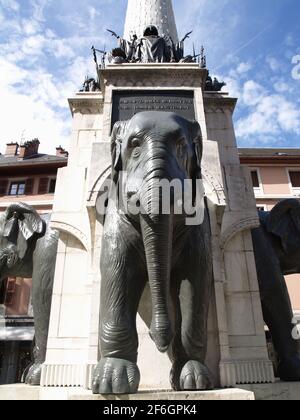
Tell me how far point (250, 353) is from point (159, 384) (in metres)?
1.16

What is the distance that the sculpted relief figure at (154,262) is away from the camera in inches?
105

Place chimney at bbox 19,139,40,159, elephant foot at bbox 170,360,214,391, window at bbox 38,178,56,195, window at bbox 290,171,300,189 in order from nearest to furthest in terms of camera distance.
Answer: elephant foot at bbox 170,360,214,391, window at bbox 290,171,300,189, window at bbox 38,178,56,195, chimney at bbox 19,139,40,159

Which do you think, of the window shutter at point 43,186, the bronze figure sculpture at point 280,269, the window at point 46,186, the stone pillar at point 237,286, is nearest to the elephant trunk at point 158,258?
the stone pillar at point 237,286

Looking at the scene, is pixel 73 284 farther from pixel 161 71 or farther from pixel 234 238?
pixel 161 71

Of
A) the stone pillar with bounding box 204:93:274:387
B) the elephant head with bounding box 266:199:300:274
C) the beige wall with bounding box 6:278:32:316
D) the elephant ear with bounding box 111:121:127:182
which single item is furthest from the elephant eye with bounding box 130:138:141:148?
the beige wall with bounding box 6:278:32:316

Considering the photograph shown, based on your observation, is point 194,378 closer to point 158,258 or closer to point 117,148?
point 158,258

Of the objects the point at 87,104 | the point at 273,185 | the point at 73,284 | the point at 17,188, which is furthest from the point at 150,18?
the point at 17,188

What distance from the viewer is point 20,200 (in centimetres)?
2559

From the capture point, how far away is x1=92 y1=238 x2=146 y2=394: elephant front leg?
2.60m

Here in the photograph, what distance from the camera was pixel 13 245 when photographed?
5.69 metres

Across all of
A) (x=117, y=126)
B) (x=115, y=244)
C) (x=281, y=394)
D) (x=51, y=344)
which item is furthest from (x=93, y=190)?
(x=281, y=394)

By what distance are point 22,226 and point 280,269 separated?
410 cm

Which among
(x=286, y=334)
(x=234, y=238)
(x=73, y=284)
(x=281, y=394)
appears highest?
(x=234, y=238)

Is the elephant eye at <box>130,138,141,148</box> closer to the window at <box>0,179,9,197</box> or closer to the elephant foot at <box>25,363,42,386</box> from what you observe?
the elephant foot at <box>25,363,42,386</box>
